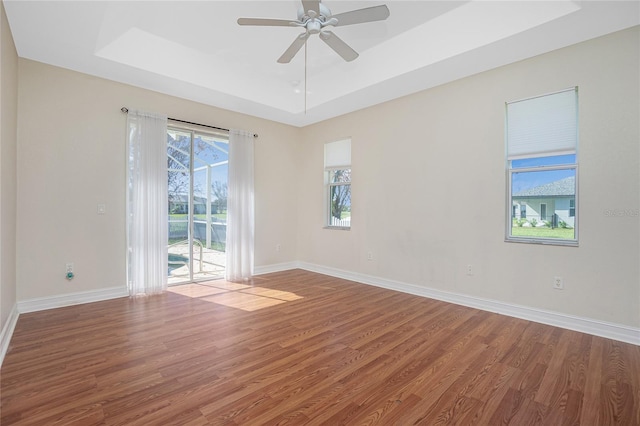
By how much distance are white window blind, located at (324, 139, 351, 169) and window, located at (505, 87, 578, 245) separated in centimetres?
256

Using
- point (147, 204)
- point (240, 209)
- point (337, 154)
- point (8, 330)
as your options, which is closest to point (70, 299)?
point (8, 330)

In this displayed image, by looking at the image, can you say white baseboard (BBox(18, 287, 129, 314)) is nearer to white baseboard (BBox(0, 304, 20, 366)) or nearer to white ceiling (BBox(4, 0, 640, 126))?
white baseboard (BBox(0, 304, 20, 366))

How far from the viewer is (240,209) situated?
5.19 meters

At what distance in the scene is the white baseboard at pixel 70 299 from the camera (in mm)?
3414

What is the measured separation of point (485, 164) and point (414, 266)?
1690 millimetres

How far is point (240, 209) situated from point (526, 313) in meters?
4.33

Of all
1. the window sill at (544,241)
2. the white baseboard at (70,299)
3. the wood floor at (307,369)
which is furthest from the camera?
the white baseboard at (70,299)

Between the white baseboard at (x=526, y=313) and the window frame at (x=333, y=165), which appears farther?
the window frame at (x=333, y=165)

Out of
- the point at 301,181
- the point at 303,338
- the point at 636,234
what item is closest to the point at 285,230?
the point at 301,181

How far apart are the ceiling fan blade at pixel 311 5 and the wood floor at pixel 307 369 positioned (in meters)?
2.92

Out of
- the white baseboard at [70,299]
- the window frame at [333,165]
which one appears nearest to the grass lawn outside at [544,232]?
the window frame at [333,165]

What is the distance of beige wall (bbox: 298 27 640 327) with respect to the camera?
2852mm

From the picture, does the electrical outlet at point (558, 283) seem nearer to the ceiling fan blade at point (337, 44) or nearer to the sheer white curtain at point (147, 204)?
the ceiling fan blade at point (337, 44)

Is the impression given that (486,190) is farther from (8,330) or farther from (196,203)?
(8,330)
